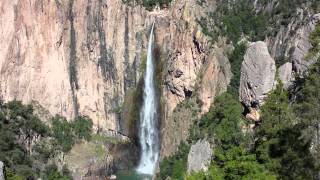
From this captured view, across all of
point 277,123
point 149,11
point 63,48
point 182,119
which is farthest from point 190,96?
point 277,123

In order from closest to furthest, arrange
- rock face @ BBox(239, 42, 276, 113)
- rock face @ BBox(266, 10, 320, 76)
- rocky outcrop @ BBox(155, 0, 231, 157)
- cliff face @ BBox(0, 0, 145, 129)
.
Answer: rock face @ BBox(239, 42, 276, 113) → rock face @ BBox(266, 10, 320, 76) → rocky outcrop @ BBox(155, 0, 231, 157) → cliff face @ BBox(0, 0, 145, 129)

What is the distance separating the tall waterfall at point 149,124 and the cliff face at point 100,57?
119cm

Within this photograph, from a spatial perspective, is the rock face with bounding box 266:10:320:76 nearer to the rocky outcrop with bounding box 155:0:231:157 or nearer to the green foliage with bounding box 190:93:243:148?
the rocky outcrop with bounding box 155:0:231:157

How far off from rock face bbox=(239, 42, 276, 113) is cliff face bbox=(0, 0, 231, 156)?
28.7 metres

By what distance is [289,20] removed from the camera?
63469mm

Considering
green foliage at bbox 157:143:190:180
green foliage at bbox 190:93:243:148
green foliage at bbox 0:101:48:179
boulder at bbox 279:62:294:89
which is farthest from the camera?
green foliage at bbox 157:143:190:180

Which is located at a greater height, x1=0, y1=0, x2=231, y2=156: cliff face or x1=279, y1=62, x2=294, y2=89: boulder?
x1=0, y1=0, x2=231, y2=156: cliff face

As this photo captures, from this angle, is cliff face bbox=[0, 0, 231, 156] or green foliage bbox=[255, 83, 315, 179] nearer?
green foliage bbox=[255, 83, 315, 179]

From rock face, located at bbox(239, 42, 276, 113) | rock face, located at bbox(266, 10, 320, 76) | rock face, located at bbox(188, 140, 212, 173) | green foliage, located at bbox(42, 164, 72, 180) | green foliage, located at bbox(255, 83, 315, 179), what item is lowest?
green foliage, located at bbox(255, 83, 315, 179)

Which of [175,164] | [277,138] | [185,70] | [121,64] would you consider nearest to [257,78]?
[277,138]

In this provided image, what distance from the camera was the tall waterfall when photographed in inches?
2726

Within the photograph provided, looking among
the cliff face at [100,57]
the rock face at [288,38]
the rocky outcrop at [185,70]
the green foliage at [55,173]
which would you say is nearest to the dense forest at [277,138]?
the rock face at [288,38]

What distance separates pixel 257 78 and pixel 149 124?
34801 millimetres

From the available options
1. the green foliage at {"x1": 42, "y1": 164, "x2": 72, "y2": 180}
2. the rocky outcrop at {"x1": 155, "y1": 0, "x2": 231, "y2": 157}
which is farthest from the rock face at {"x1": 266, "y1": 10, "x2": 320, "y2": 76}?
the green foliage at {"x1": 42, "y1": 164, "x2": 72, "y2": 180}
